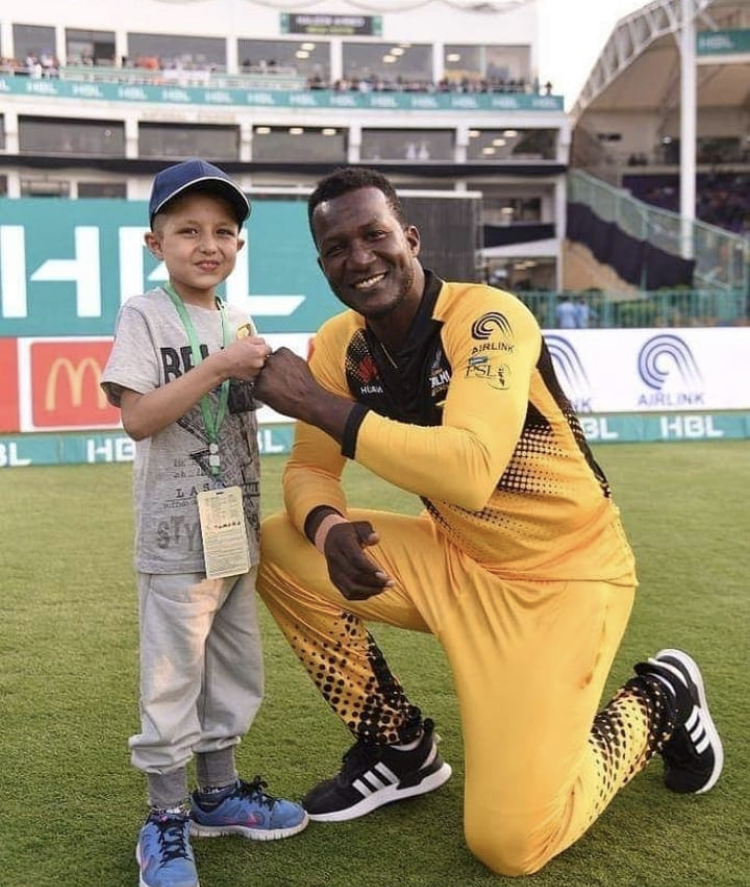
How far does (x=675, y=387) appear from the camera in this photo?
1228 centimetres

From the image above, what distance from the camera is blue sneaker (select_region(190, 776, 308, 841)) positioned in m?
2.76

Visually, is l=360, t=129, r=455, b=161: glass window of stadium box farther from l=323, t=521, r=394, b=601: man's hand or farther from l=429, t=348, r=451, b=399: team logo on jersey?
l=323, t=521, r=394, b=601: man's hand

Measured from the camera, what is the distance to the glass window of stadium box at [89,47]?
139ft

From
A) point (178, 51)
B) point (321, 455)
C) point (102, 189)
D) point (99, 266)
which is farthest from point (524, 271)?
point (321, 455)

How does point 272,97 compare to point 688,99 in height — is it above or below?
above

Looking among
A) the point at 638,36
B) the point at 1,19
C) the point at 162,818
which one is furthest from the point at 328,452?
the point at 1,19

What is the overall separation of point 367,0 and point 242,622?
4853 centimetres

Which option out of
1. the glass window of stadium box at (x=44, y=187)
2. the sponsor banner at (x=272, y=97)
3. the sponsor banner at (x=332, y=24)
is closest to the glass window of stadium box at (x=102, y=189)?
the glass window of stadium box at (x=44, y=187)

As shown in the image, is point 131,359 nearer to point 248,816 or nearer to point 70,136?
point 248,816

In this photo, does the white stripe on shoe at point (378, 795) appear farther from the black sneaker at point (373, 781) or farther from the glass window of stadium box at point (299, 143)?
the glass window of stadium box at point (299, 143)

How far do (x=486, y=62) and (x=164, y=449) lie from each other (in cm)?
4847

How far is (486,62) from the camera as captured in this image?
47.2 metres

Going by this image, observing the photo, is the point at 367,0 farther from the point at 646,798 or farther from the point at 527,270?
the point at 646,798

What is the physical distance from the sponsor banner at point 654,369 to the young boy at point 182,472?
9.73 meters
